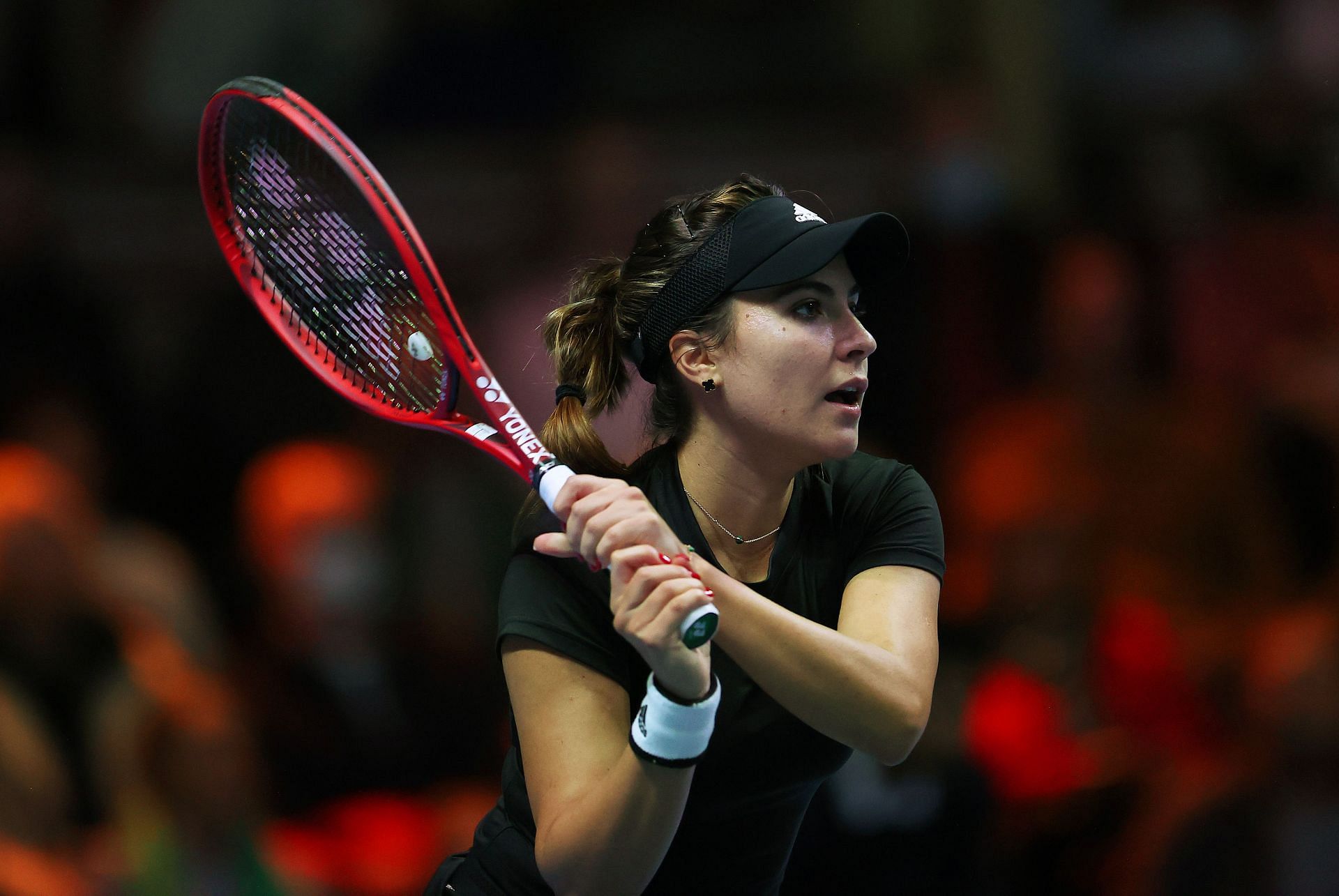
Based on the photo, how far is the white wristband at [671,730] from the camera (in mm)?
1751

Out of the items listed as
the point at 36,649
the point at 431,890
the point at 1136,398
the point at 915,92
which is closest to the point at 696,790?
the point at 431,890

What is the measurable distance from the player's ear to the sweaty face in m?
0.04

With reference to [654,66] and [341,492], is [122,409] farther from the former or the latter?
[654,66]

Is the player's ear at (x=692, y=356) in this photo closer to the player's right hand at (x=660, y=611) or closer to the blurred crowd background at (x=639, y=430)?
the blurred crowd background at (x=639, y=430)

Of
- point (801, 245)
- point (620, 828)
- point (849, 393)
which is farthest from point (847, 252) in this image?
point (620, 828)

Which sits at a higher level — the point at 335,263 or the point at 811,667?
the point at 335,263

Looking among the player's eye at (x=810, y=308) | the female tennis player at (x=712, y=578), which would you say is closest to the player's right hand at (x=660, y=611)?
the female tennis player at (x=712, y=578)

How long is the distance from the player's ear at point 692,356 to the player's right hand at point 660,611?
39cm

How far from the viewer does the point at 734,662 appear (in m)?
2.01

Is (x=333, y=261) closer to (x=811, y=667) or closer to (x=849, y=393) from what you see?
(x=849, y=393)

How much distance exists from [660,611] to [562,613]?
0.26m

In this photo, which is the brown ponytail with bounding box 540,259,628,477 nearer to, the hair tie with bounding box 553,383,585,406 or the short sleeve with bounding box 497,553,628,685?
the hair tie with bounding box 553,383,585,406

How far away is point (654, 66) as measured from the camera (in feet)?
18.2

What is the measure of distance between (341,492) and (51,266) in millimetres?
1085
